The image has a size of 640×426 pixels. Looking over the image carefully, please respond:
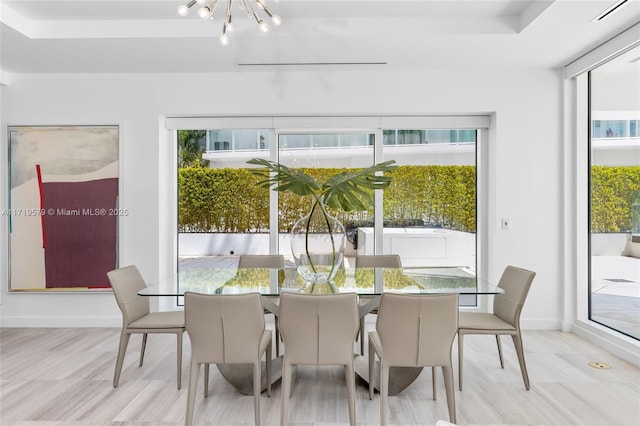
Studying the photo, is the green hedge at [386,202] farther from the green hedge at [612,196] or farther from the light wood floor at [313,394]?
the light wood floor at [313,394]

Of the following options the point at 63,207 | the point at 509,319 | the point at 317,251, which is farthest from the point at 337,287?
the point at 63,207

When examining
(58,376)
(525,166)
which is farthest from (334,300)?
(525,166)

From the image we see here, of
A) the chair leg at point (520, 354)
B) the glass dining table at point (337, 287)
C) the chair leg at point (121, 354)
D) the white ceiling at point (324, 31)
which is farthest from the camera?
the white ceiling at point (324, 31)

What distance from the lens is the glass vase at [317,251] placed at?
3.03m

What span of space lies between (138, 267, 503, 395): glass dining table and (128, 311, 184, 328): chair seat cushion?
275 millimetres

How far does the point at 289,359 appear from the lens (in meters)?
2.29

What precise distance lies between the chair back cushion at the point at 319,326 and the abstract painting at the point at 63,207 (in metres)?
3.01

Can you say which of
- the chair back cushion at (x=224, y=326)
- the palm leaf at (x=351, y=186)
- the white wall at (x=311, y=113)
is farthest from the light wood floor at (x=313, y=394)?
the palm leaf at (x=351, y=186)

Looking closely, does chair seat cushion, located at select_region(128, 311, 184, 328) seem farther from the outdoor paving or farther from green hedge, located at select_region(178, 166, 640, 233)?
the outdoor paving

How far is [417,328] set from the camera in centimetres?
226

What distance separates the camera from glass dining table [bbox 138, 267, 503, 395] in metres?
2.62

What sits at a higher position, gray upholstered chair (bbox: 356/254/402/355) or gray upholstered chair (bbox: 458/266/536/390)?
gray upholstered chair (bbox: 356/254/402/355)

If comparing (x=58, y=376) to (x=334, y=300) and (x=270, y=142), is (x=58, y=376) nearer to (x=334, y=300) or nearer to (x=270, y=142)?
(x=334, y=300)

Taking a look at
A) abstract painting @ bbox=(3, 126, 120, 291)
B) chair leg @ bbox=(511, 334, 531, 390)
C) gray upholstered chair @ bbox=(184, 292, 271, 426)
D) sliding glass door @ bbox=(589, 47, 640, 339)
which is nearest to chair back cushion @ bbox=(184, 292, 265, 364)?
gray upholstered chair @ bbox=(184, 292, 271, 426)
